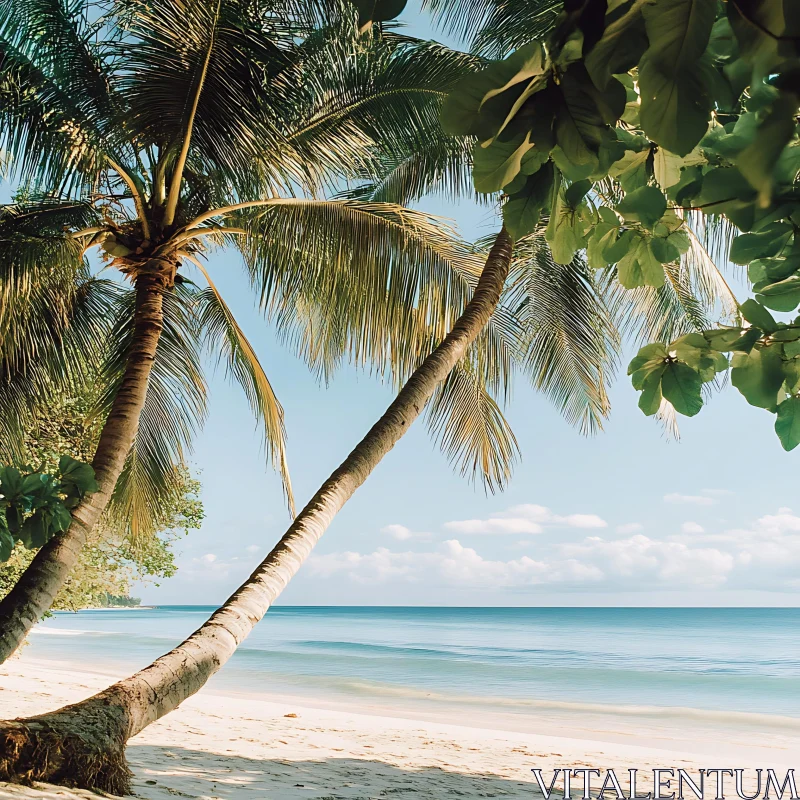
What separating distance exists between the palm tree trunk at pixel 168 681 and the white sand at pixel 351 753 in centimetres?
12

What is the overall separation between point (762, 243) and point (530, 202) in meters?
0.35

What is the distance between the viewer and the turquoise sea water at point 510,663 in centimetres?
1540

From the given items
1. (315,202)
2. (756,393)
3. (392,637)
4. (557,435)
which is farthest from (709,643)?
(756,393)

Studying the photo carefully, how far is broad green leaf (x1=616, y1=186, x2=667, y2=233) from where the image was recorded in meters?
1.06

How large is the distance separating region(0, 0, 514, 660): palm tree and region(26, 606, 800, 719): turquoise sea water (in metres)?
10.6

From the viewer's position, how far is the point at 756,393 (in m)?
1.17

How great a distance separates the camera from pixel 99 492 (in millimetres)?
3840

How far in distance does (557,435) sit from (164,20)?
4855cm

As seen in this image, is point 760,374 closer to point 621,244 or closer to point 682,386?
point 682,386

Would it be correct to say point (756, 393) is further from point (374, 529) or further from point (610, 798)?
point (374, 529)

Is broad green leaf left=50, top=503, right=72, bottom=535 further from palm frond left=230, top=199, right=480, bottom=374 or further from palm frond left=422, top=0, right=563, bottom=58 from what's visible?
palm frond left=422, top=0, right=563, bottom=58

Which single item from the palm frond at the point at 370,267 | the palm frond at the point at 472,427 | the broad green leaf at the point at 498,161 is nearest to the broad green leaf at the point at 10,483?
the broad green leaf at the point at 498,161

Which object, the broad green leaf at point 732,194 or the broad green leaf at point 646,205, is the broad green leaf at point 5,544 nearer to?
the broad green leaf at point 646,205

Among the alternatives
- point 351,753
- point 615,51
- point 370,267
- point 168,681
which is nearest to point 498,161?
point 615,51
